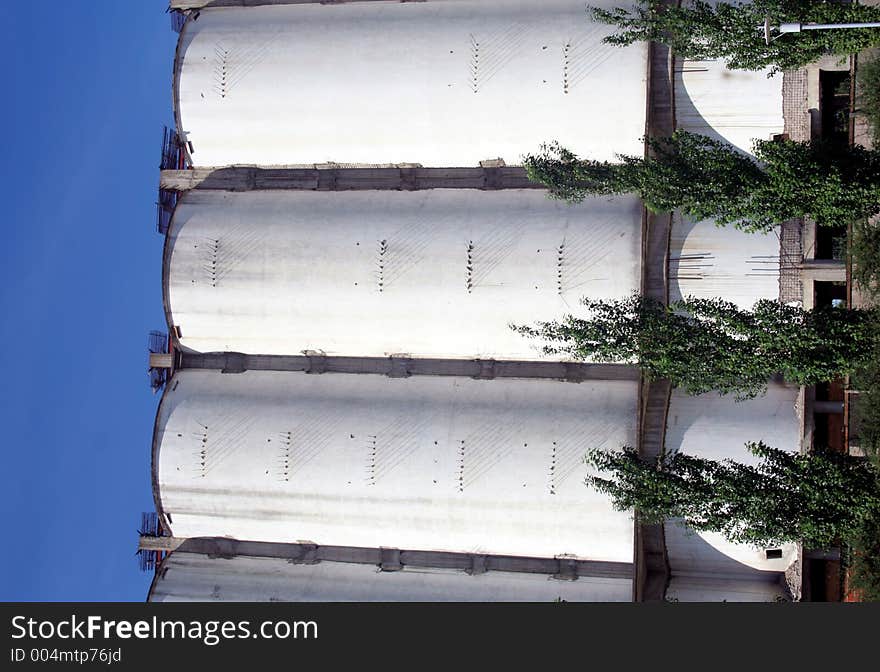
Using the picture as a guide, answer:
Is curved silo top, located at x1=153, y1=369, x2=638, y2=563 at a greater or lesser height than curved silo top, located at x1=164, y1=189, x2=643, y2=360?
lesser

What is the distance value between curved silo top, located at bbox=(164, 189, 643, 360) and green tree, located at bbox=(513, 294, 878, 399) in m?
2.39

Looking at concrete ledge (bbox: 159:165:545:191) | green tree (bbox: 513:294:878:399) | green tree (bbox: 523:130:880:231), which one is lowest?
green tree (bbox: 513:294:878:399)

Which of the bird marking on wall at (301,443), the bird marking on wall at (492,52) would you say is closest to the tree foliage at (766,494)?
the bird marking on wall at (301,443)

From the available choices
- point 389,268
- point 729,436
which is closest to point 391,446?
point 389,268

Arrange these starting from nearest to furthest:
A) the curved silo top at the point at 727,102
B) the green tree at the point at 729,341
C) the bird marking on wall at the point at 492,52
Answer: the green tree at the point at 729,341 < the curved silo top at the point at 727,102 < the bird marking on wall at the point at 492,52

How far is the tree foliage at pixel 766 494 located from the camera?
19859 millimetres

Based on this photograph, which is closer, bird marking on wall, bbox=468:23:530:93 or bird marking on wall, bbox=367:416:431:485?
bird marking on wall, bbox=468:23:530:93

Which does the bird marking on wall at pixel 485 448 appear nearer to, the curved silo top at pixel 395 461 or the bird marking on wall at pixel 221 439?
the curved silo top at pixel 395 461

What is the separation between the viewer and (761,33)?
2059cm

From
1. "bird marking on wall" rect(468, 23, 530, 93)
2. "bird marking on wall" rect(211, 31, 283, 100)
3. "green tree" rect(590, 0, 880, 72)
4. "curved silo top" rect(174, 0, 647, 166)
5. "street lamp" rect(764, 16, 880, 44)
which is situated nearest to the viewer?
"street lamp" rect(764, 16, 880, 44)

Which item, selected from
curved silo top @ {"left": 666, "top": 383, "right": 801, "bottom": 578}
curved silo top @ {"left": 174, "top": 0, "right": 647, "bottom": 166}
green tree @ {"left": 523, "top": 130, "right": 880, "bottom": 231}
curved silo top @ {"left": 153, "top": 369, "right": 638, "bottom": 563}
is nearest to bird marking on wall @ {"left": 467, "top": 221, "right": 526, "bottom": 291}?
curved silo top @ {"left": 174, "top": 0, "right": 647, "bottom": 166}

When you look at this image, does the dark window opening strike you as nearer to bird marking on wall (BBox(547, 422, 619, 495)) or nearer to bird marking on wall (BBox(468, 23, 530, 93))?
bird marking on wall (BBox(468, 23, 530, 93))

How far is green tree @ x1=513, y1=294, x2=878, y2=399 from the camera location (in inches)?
799

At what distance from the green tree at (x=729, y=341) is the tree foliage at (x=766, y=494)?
2186mm
